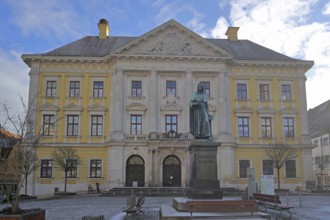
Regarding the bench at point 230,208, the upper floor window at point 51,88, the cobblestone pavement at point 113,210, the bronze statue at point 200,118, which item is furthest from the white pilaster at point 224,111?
the bench at point 230,208

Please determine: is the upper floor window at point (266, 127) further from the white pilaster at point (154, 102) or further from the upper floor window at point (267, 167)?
the white pilaster at point (154, 102)

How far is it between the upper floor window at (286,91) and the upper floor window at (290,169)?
258 inches

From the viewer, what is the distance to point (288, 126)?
37125 mm

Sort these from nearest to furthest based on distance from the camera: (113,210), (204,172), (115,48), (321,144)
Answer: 1. (204,172)
2. (113,210)
3. (115,48)
4. (321,144)

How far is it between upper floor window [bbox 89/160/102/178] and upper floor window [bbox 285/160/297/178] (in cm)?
1812

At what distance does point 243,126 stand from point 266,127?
2360 mm

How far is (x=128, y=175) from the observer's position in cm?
3441

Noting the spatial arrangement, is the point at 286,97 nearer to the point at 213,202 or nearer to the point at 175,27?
the point at 175,27

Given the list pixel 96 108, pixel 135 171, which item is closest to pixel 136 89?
pixel 96 108

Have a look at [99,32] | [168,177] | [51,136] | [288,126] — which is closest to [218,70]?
[288,126]

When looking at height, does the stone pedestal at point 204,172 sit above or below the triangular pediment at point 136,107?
below

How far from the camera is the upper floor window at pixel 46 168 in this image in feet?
113

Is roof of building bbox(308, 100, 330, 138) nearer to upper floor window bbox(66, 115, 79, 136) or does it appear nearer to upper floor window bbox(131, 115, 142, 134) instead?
upper floor window bbox(131, 115, 142, 134)

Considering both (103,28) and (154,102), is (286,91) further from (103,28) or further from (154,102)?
(103,28)
